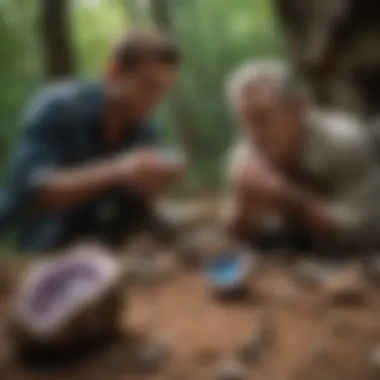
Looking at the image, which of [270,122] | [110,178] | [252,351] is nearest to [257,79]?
[270,122]

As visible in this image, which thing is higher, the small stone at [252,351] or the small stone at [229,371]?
the small stone at [252,351]

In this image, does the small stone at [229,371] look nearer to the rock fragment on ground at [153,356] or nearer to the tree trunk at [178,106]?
the rock fragment on ground at [153,356]

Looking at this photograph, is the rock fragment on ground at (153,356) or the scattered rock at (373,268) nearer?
the rock fragment on ground at (153,356)

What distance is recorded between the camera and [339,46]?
3.49ft

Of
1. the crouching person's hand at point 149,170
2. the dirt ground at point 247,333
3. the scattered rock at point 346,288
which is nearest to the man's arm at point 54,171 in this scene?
the crouching person's hand at point 149,170

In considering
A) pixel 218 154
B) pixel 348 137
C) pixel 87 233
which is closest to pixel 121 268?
pixel 87 233

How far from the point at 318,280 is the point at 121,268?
0.19m

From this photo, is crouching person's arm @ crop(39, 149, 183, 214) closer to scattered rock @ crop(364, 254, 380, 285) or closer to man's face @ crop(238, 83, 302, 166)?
man's face @ crop(238, 83, 302, 166)

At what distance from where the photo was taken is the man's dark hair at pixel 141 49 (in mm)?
951

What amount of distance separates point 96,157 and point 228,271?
0.17 meters

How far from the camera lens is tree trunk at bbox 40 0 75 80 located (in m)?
0.96

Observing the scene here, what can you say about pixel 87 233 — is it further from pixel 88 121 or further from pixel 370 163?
pixel 370 163

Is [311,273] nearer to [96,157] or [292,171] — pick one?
[292,171]

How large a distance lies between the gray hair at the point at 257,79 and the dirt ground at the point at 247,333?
17 cm
